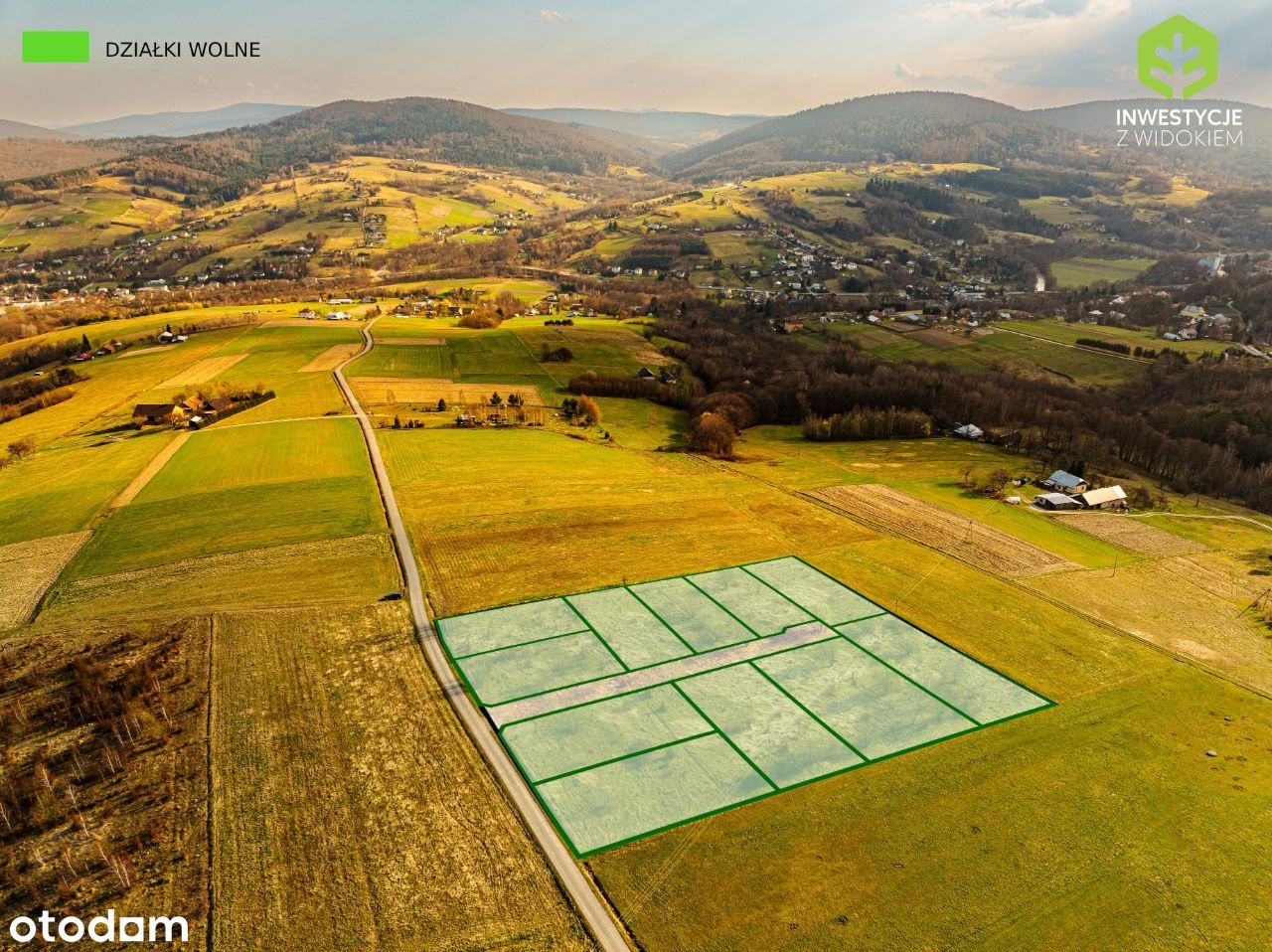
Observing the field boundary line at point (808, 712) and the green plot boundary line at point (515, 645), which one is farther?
the green plot boundary line at point (515, 645)

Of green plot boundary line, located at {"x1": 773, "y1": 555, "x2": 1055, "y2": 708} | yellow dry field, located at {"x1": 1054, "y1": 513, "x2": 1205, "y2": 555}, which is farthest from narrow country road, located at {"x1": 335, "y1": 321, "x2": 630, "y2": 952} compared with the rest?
yellow dry field, located at {"x1": 1054, "y1": 513, "x2": 1205, "y2": 555}

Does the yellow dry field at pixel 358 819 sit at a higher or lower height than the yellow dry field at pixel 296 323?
lower

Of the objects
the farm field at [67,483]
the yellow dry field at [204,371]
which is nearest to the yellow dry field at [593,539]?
the farm field at [67,483]

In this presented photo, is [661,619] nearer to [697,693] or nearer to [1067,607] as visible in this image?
[697,693]

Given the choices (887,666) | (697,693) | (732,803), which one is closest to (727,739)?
(697,693)

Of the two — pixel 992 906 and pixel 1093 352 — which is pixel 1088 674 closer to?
pixel 992 906

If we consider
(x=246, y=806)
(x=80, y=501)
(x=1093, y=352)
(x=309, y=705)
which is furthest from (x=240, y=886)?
(x=1093, y=352)

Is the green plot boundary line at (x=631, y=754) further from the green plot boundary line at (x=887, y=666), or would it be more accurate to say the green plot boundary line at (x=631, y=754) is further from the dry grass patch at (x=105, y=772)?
the dry grass patch at (x=105, y=772)
